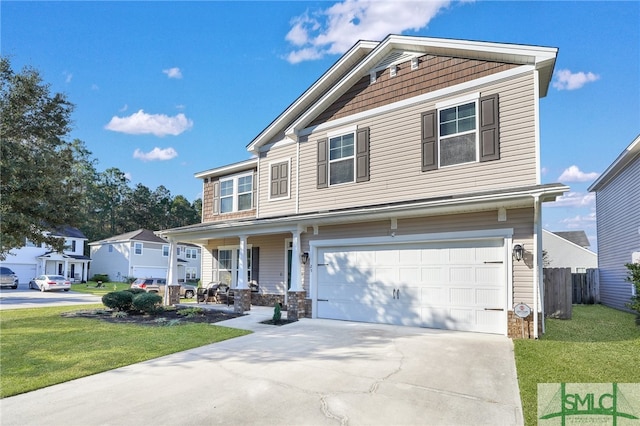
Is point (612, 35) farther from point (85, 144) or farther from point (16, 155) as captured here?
point (85, 144)

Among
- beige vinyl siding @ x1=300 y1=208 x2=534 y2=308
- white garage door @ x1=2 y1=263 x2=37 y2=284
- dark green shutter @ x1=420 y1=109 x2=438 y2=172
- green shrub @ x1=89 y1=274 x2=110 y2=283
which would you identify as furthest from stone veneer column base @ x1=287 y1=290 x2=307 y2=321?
white garage door @ x1=2 y1=263 x2=37 y2=284

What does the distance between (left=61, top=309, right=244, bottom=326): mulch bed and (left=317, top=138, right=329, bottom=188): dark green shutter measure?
5141 millimetres

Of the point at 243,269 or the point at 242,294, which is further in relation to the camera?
the point at 243,269

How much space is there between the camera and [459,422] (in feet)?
13.7

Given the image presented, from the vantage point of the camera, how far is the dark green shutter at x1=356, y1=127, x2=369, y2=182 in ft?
38.4

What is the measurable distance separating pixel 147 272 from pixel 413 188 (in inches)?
1402

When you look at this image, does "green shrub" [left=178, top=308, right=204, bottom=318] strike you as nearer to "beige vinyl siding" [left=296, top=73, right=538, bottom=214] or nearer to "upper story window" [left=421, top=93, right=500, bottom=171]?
"beige vinyl siding" [left=296, top=73, right=538, bottom=214]

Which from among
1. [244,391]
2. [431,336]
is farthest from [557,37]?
[244,391]

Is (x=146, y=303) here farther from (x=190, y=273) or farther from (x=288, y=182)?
(x=190, y=273)

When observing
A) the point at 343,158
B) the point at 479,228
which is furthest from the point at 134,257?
the point at 479,228

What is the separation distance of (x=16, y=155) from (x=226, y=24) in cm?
775

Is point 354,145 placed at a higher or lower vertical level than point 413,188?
higher

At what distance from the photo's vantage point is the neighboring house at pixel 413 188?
8.80 meters

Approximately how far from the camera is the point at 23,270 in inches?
1442
